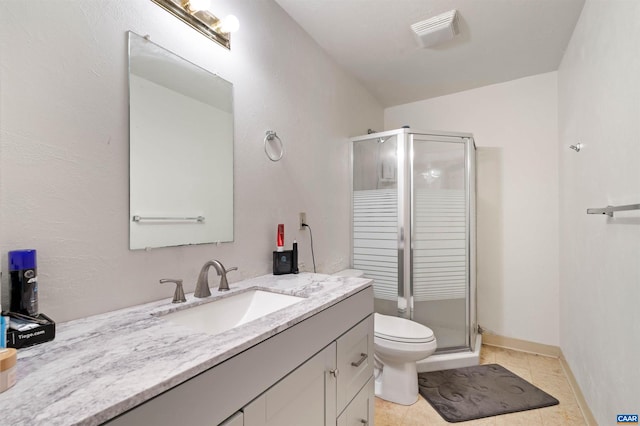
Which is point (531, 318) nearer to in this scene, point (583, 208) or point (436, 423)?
point (583, 208)

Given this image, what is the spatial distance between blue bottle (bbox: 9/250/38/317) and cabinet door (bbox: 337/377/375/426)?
1.07 meters

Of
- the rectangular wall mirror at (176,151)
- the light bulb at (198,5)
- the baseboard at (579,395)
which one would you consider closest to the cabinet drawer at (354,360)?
the rectangular wall mirror at (176,151)

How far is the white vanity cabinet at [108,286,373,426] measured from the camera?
627 mm

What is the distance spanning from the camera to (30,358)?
664 millimetres

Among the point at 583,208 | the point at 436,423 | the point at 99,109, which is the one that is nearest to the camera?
the point at 99,109

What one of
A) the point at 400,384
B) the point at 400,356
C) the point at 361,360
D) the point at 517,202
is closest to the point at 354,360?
the point at 361,360

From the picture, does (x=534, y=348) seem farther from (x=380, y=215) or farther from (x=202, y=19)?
(x=202, y=19)

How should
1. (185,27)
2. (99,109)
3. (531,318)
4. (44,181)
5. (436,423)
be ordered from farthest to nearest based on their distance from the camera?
(531,318)
(436,423)
(185,27)
(99,109)
(44,181)

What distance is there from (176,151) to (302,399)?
40.6 inches

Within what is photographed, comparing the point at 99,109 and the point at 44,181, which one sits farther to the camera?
the point at 99,109

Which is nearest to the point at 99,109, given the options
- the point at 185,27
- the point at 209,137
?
the point at 209,137

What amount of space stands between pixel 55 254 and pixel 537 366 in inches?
125

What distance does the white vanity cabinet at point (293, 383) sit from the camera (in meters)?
0.63

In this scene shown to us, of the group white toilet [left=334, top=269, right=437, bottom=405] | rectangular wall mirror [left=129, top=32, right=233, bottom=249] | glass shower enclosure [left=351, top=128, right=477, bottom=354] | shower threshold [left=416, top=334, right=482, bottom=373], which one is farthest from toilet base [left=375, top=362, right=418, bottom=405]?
rectangular wall mirror [left=129, top=32, right=233, bottom=249]
